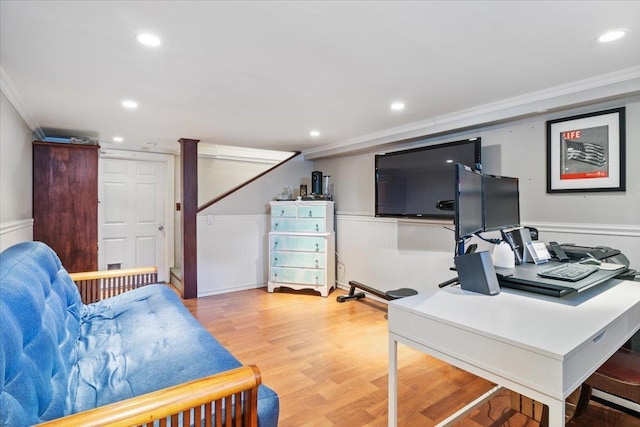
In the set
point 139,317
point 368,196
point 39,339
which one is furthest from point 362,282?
point 39,339

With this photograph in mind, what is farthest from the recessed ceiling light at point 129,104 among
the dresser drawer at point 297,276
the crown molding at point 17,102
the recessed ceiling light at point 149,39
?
the dresser drawer at point 297,276

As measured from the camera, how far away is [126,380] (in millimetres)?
1446

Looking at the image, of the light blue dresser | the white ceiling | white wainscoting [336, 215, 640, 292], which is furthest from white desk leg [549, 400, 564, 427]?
the light blue dresser

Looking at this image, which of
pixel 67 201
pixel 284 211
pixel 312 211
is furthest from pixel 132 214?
pixel 312 211

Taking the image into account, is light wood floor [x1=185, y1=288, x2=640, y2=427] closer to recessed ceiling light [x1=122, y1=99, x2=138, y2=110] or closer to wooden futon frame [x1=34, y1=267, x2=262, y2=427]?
wooden futon frame [x1=34, y1=267, x2=262, y2=427]

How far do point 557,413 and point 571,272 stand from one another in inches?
34.1

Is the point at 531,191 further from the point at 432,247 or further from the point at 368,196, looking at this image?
the point at 368,196

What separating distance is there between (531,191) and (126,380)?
301cm

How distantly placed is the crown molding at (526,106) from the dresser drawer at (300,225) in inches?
48.5

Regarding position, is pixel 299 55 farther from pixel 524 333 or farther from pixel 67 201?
pixel 67 201

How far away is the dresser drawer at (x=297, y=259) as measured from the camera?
4469 mm

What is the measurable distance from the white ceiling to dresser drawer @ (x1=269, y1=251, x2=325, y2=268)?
201 centimetres

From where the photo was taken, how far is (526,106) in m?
2.57

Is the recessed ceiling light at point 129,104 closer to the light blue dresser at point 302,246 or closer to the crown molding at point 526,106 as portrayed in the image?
the light blue dresser at point 302,246
